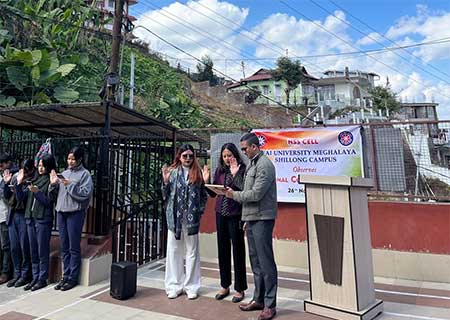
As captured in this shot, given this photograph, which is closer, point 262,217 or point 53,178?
point 262,217

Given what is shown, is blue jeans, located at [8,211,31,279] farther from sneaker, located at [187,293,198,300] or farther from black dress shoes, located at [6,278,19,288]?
sneaker, located at [187,293,198,300]

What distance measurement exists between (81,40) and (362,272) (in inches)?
616

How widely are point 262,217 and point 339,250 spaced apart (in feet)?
2.63

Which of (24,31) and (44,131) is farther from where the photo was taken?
(24,31)

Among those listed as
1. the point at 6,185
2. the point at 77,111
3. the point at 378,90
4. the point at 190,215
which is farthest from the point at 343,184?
the point at 378,90

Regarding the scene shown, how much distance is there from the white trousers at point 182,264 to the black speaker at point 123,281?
408 millimetres

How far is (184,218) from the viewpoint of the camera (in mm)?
3791

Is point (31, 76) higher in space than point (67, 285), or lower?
higher

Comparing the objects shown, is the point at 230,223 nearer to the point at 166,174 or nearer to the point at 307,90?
the point at 166,174

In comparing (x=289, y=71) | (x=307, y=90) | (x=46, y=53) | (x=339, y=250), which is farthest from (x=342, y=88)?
(x=339, y=250)

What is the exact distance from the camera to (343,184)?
322 centimetres

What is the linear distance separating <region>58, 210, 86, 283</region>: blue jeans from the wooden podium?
2720 mm

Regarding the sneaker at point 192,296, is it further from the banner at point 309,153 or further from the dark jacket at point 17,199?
the dark jacket at point 17,199

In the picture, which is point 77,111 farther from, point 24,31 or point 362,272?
point 24,31
